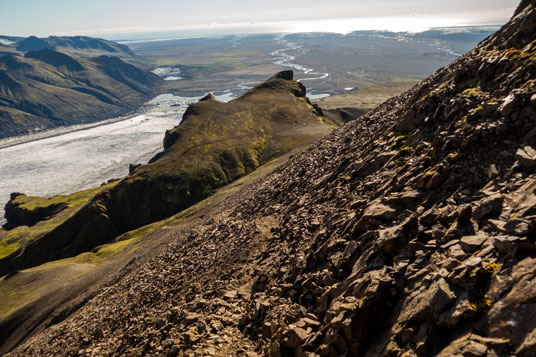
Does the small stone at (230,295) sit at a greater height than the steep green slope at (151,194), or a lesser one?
greater

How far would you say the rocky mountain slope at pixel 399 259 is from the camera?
1310 cm

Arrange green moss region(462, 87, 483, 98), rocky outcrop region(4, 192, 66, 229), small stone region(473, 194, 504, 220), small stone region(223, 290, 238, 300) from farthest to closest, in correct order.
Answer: rocky outcrop region(4, 192, 66, 229)
small stone region(223, 290, 238, 300)
green moss region(462, 87, 483, 98)
small stone region(473, 194, 504, 220)

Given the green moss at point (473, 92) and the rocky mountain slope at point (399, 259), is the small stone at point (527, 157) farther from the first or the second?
the green moss at point (473, 92)

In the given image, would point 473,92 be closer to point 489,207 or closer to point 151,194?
point 489,207

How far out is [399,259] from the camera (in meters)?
17.3

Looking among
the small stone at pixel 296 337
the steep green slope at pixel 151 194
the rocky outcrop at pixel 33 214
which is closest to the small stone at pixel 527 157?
the small stone at pixel 296 337

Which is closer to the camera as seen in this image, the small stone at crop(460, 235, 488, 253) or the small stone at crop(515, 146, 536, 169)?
the small stone at crop(460, 235, 488, 253)

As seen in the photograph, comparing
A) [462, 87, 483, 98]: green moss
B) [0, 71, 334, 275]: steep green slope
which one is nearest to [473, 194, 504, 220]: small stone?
[462, 87, 483, 98]: green moss

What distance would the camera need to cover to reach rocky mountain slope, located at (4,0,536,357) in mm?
13102

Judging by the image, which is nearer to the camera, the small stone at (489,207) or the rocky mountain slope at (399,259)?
the rocky mountain slope at (399,259)

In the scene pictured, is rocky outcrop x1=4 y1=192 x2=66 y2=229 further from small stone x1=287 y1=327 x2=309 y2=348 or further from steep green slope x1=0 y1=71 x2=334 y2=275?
small stone x1=287 y1=327 x2=309 y2=348

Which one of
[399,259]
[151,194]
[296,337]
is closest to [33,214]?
[151,194]

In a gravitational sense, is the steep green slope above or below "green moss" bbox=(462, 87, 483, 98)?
below

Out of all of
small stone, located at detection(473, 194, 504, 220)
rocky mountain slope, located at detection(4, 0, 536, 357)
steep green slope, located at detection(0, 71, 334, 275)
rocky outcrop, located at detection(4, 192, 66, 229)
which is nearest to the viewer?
rocky mountain slope, located at detection(4, 0, 536, 357)
